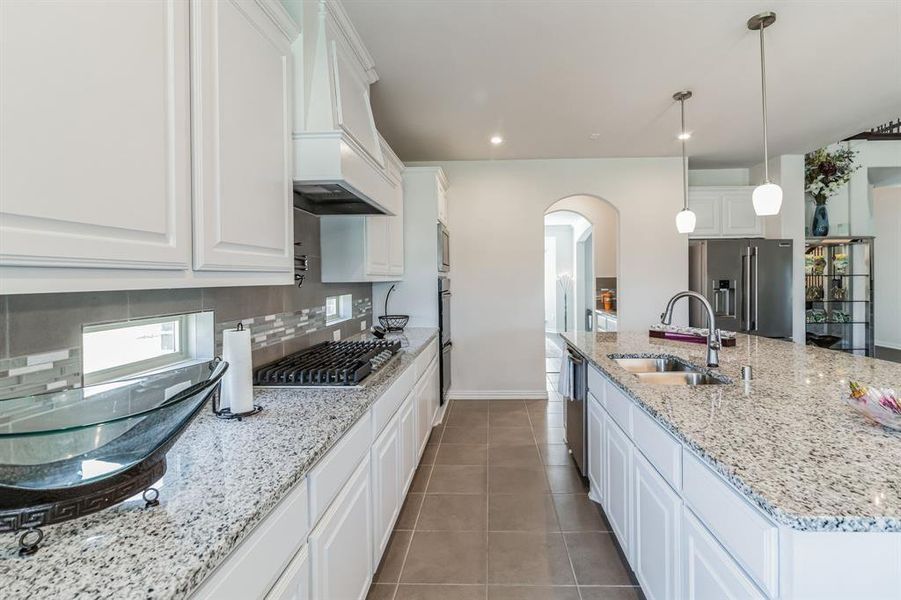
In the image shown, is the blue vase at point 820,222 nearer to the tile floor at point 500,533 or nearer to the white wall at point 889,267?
the white wall at point 889,267

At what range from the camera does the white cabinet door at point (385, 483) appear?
5.78 ft

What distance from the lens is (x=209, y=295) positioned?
1633mm

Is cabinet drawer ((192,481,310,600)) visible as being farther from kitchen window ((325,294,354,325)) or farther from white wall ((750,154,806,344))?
white wall ((750,154,806,344))

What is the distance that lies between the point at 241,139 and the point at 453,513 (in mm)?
2212

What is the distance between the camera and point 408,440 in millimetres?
2457

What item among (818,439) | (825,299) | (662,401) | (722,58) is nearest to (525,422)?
(662,401)

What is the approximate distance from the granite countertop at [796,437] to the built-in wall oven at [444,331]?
2047mm

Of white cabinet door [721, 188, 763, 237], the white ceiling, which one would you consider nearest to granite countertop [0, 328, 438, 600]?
the white ceiling

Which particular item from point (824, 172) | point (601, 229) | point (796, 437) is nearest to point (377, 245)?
point (796, 437)

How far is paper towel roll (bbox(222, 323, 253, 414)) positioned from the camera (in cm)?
136

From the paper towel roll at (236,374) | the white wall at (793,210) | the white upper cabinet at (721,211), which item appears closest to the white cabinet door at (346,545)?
the paper towel roll at (236,374)

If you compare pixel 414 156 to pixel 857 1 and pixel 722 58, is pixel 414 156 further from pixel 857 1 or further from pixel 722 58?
pixel 857 1

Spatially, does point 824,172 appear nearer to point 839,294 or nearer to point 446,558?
point 839,294

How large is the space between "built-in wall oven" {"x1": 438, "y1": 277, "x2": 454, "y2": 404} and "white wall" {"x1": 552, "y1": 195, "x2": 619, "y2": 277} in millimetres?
2865
